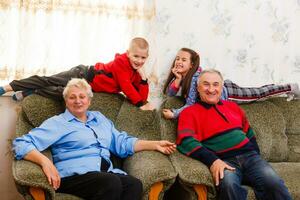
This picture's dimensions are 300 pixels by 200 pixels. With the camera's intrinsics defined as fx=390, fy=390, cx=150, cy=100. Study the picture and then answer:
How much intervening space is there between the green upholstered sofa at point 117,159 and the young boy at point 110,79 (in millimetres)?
63

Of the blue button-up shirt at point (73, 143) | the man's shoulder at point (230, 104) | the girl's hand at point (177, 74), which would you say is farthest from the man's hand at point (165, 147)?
the girl's hand at point (177, 74)

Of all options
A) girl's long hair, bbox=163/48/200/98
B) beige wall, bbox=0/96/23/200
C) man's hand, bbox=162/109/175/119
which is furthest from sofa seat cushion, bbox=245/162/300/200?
beige wall, bbox=0/96/23/200

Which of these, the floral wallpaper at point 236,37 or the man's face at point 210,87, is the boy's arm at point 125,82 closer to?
the floral wallpaper at point 236,37

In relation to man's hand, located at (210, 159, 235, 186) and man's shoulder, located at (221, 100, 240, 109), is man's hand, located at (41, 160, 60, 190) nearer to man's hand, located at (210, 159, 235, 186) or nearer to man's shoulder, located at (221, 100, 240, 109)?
man's hand, located at (210, 159, 235, 186)

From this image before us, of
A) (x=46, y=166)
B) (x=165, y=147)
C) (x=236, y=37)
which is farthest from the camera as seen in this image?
(x=236, y=37)

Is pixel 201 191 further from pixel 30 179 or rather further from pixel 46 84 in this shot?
pixel 46 84

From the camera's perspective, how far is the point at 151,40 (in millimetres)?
2846

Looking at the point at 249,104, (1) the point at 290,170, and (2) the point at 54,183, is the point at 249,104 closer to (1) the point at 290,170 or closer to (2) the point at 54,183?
(1) the point at 290,170

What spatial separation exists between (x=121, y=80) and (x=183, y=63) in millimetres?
483

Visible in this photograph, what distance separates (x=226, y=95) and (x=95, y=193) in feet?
4.09

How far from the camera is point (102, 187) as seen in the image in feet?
6.54

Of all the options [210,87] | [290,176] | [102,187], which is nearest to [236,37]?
[210,87]

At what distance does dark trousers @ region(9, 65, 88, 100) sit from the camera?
2.48 m

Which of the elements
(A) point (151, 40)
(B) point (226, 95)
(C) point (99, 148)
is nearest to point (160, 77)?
(A) point (151, 40)
